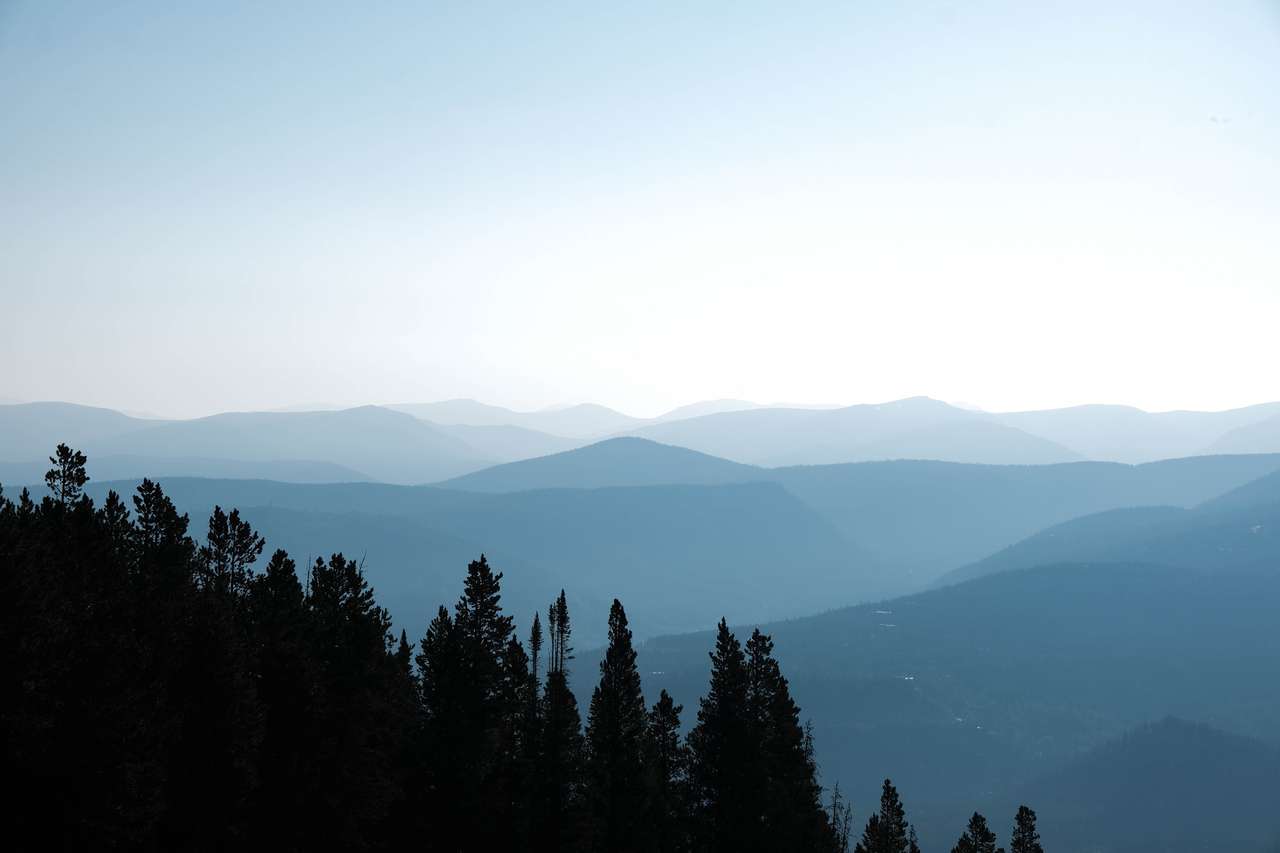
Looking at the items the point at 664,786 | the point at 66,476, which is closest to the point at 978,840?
the point at 664,786

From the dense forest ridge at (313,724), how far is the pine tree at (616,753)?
11 cm

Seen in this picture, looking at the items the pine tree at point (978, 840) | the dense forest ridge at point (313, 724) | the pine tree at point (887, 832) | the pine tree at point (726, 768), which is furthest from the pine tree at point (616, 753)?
the pine tree at point (978, 840)

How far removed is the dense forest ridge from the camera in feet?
109

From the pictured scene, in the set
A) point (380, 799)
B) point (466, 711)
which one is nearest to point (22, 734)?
point (380, 799)

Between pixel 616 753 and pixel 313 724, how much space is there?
1822cm

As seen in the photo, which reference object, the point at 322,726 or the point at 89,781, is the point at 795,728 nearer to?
the point at 322,726

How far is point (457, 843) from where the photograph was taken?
1983 inches

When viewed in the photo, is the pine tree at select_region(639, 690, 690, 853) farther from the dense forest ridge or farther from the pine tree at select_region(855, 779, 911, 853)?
the pine tree at select_region(855, 779, 911, 853)

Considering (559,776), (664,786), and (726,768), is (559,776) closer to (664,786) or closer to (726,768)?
(664,786)

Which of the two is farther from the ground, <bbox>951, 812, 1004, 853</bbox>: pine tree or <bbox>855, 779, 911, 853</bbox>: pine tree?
<bbox>855, 779, 911, 853</bbox>: pine tree

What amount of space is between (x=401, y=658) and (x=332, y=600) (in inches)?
409

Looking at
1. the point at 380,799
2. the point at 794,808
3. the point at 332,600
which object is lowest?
the point at 794,808

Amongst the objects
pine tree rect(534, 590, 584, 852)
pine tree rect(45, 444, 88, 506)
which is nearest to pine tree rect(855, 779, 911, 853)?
pine tree rect(534, 590, 584, 852)

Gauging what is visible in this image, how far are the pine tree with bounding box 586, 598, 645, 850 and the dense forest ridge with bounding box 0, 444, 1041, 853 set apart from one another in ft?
0.37
